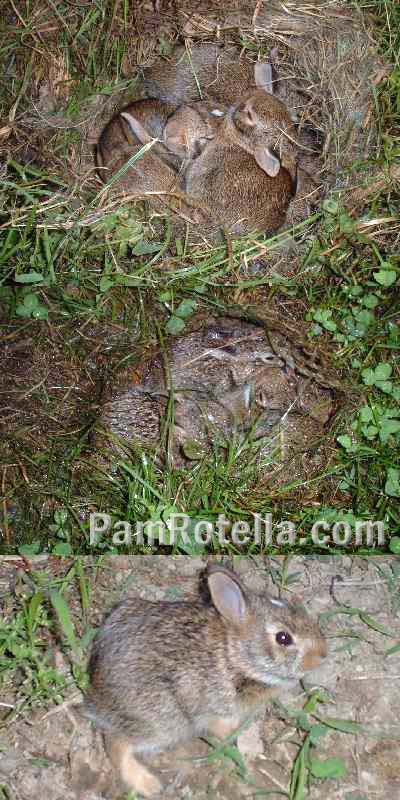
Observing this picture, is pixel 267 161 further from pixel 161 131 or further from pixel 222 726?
pixel 222 726

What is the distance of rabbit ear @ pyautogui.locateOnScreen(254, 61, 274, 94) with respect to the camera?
520 cm

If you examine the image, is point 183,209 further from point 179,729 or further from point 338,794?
point 338,794

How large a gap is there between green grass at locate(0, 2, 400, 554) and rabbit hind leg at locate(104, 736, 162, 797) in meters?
1.14

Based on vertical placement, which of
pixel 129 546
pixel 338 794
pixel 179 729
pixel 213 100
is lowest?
pixel 338 794

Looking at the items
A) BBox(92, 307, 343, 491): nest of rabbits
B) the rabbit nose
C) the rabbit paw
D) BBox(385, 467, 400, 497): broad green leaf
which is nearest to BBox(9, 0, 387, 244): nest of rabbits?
BBox(92, 307, 343, 491): nest of rabbits

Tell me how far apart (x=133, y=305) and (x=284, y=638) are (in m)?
2.23

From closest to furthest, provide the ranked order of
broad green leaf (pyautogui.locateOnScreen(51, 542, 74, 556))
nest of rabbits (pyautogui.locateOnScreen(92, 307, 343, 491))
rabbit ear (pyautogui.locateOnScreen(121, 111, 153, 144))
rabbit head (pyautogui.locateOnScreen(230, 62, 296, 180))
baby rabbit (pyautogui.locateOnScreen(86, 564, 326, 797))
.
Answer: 1. baby rabbit (pyautogui.locateOnScreen(86, 564, 326, 797))
2. broad green leaf (pyautogui.locateOnScreen(51, 542, 74, 556))
3. nest of rabbits (pyautogui.locateOnScreen(92, 307, 343, 491))
4. rabbit ear (pyautogui.locateOnScreen(121, 111, 153, 144))
5. rabbit head (pyautogui.locateOnScreen(230, 62, 296, 180))

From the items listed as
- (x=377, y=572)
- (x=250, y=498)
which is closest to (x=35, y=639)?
(x=250, y=498)

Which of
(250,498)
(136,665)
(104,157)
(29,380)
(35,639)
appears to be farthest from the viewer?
(104,157)

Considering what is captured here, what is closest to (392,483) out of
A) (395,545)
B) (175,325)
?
(395,545)

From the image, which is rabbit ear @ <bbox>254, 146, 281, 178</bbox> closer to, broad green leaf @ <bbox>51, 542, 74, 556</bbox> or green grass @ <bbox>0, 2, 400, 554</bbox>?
green grass @ <bbox>0, 2, 400, 554</bbox>

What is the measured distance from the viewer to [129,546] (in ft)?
13.3

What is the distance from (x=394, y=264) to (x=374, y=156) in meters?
0.71

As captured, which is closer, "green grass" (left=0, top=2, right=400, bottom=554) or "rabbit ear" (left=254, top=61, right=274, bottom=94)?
"green grass" (left=0, top=2, right=400, bottom=554)
